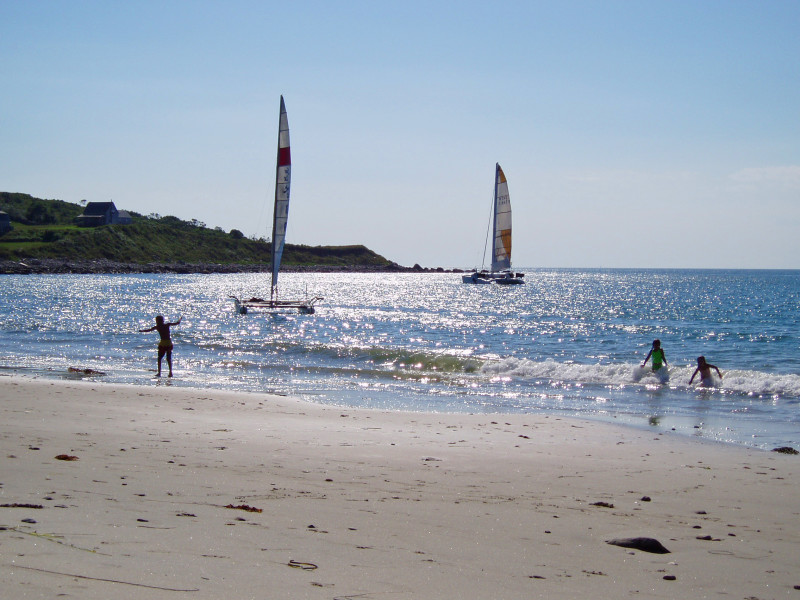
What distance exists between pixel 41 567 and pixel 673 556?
452 cm

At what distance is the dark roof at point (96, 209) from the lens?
147 metres

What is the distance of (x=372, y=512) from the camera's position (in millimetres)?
6551

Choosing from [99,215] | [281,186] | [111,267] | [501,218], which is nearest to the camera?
[281,186]

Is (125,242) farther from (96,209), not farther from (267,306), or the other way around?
(267,306)

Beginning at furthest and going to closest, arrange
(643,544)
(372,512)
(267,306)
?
(267,306) < (372,512) < (643,544)

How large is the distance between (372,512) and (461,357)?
2158cm

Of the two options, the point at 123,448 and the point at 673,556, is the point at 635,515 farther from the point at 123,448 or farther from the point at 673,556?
the point at 123,448

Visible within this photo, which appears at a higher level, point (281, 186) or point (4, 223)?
point (4, 223)

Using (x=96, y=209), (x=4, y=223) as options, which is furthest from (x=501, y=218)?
(x=96, y=209)

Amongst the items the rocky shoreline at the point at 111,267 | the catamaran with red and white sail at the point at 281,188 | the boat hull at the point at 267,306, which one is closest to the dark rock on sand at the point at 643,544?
the catamaran with red and white sail at the point at 281,188

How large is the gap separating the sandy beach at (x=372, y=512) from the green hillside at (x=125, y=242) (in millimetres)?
119113

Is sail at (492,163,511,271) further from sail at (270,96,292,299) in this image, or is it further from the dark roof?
the dark roof

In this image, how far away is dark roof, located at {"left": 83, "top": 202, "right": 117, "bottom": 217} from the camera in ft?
482

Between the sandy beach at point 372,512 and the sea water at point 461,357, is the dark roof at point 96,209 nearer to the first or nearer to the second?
the sea water at point 461,357
